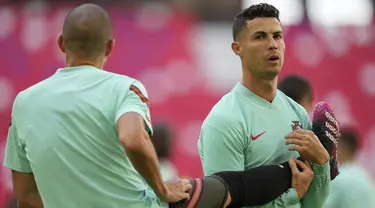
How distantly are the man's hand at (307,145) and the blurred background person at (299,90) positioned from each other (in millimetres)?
1091

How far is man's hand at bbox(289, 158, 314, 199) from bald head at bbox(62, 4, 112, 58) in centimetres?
127

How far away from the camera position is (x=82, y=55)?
4.29 meters

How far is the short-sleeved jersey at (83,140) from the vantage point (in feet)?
13.5

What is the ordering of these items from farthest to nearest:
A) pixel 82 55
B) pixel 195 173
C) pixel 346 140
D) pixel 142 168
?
pixel 195 173, pixel 346 140, pixel 82 55, pixel 142 168

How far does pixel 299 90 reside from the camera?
19.6 feet

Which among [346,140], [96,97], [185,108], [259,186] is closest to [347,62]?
[185,108]

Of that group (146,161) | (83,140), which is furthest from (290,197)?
(83,140)

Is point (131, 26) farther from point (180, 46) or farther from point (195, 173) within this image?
point (195, 173)

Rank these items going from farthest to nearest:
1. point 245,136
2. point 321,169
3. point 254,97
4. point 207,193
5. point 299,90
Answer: point 299,90
point 254,97
point 321,169
point 245,136
point 207,193

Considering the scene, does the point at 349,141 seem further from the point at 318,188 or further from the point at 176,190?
the point at 176,190

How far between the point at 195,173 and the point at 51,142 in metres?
6.14

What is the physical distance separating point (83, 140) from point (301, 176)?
1.36 meters

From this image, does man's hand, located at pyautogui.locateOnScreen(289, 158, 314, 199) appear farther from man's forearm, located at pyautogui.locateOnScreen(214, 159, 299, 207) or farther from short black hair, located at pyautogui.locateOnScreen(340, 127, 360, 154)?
short black hair, located at pyautogui.locateOnScreen(340, 127, 360, 154)

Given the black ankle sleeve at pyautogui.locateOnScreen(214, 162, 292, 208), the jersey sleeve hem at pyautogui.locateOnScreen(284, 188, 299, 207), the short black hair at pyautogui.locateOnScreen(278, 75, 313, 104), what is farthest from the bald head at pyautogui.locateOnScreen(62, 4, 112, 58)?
the short black hair at pyautogui.locateOnScreen(278, 75, 313, 104)
